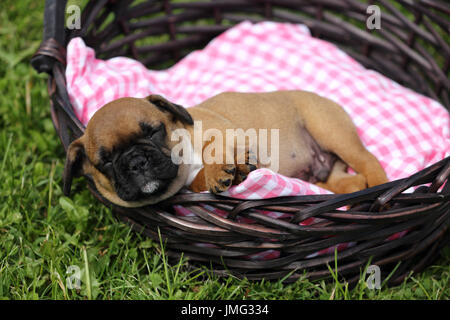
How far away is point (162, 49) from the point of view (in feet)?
15.9

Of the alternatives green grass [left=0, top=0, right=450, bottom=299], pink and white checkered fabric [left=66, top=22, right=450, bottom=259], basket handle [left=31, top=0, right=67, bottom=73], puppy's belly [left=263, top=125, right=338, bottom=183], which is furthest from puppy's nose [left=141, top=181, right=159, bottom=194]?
basket handle [left=31, top=0, right=67, bottom=73]

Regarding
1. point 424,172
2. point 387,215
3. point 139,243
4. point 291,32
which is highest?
point 291,32

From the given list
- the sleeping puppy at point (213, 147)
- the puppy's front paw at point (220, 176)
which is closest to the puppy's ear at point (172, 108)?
the sleeping puppy at point (213, 147)

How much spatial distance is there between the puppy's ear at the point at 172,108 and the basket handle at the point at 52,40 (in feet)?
2.58

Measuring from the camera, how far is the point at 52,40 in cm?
324

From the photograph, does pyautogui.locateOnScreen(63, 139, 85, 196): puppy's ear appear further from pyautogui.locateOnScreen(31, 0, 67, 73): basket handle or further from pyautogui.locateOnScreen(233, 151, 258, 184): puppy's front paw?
pyautogui.locateOnScreen(233, 151, 258, 184): puppy's front paw

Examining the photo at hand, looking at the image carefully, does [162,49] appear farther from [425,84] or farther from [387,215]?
[387,215]

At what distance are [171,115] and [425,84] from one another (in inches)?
102

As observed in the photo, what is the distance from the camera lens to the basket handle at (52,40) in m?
3.19

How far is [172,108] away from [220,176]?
65 centimetres

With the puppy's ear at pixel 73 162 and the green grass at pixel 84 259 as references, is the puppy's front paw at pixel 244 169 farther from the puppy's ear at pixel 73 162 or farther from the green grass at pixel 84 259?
the puppy's ear at pixel 73 162

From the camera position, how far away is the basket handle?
3.19 meters

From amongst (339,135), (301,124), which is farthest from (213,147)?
(339,135)
